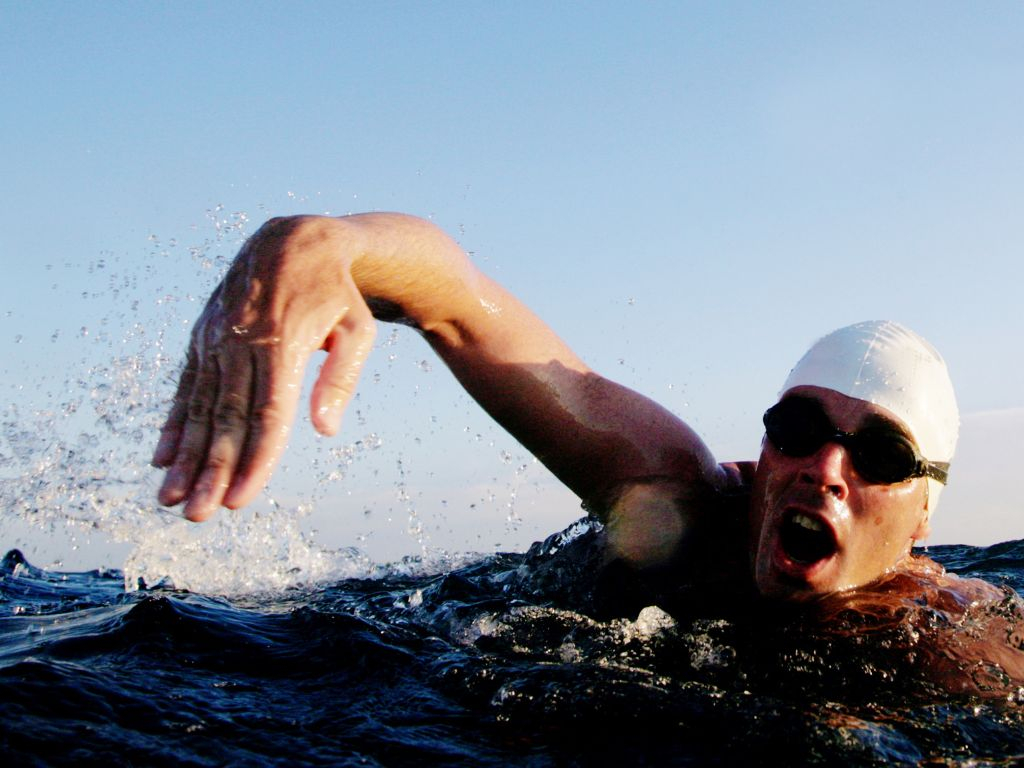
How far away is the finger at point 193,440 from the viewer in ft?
7.77

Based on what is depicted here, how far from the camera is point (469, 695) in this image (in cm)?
316

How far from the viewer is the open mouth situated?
12.6 feet

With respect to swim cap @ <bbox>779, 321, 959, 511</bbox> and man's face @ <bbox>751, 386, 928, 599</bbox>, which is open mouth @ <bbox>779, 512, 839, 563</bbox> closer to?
man's face @ <bbox>751, 386, 928, 599</bbox>

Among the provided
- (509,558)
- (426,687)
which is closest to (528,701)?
(426,687)

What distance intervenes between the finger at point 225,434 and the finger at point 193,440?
0.7 inches

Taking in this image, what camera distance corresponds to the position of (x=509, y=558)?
8.55 meters

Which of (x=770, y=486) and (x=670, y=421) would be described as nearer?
(x=770, y=486)

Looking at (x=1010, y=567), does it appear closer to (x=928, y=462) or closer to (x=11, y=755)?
(x=928, y=462)

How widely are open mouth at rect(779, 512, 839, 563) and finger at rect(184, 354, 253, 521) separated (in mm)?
2353

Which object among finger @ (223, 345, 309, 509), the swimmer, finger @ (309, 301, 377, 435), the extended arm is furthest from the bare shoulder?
finger @ (223, 345, 309, 509)

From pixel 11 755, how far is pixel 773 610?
9.31ft

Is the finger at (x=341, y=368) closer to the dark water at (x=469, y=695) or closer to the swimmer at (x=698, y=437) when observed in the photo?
the swimmer at (x=698, y=437)

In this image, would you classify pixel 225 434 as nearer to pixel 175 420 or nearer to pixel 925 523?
pixel 175 420

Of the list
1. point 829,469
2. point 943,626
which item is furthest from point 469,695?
point 943,626
